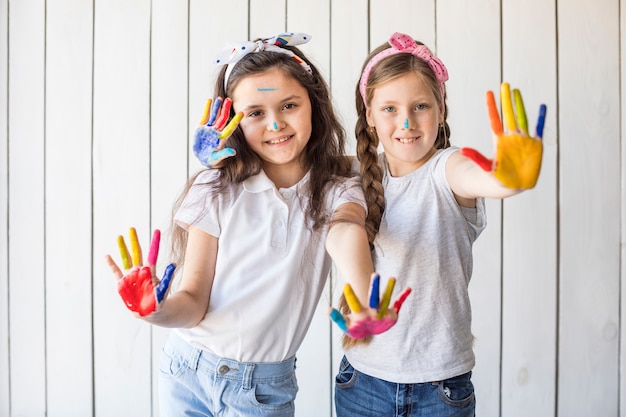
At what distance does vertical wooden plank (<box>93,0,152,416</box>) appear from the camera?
1992 mm

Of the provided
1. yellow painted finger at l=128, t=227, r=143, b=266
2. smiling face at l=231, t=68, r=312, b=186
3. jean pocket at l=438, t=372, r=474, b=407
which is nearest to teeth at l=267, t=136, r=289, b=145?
smiling face at l=231, t=68, r=312, b=186

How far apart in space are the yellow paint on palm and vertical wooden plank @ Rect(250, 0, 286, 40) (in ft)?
3.60

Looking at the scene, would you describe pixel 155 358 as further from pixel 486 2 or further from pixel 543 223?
pixel 486 2

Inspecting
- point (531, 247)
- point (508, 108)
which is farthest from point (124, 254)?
point (531, 247)

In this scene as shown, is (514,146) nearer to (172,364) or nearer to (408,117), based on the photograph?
(408,117)

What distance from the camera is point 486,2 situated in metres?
1.88

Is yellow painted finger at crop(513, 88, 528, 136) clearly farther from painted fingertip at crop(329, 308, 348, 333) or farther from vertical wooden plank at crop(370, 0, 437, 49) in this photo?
vertical wooden plank at crop(370, 0, 437, 49)

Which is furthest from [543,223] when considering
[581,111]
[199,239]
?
[199,239]

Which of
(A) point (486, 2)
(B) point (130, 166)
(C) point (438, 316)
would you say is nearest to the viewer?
→ (C) point (438, 316)

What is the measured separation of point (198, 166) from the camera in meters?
1.98

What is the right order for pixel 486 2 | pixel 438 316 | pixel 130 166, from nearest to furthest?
pixel 438 316, pixel 486 2, pixel 130 166

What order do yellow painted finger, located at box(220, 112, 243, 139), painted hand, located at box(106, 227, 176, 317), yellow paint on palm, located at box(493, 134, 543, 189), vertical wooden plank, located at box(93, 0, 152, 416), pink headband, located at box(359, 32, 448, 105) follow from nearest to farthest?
yellow paint on palm, located at box(493, 134, 543, 189), painted hand, located at box(106, 227, 176, 317), yellow painted finger, located at box(220, 112, 243, 139), pink headband, located at box(359, 32, 448, 105), vertical wooden plank, located at box(93, 0, 152, 416)

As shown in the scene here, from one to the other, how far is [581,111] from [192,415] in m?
1.37

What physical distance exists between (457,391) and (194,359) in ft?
1.74
